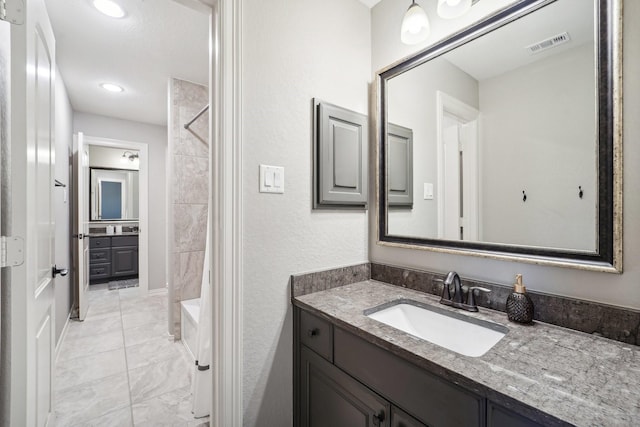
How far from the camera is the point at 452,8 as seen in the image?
46.6 inches

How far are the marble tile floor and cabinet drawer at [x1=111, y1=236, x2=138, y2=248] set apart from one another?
1.83 meters

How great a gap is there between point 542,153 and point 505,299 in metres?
0.57

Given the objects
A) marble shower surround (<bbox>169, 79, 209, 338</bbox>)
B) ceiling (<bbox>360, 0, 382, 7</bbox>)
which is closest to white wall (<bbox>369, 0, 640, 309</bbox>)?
ceiling (<bbox>360, 0, 382, 7</bbox>)

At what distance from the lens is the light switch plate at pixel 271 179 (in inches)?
49.1

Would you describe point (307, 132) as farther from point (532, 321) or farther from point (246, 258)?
point (532, 321)

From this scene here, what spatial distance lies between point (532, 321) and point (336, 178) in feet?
3.29

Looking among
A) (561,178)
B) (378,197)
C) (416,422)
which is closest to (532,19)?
(561,178)

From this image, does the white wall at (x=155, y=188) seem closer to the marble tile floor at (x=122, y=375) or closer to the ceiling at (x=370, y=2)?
the marble tile floor at (x=122, y=375)

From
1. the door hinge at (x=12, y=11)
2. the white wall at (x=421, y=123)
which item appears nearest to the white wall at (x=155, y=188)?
the door hinge at (x=12, y=11)

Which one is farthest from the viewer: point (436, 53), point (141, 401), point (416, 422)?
point (141, 401)

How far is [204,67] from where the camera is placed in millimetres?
2527

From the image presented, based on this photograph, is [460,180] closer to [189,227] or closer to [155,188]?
[189,227]

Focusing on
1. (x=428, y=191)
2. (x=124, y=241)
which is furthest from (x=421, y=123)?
(x=124, y=241)

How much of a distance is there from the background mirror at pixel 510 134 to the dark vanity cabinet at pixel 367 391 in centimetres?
65
